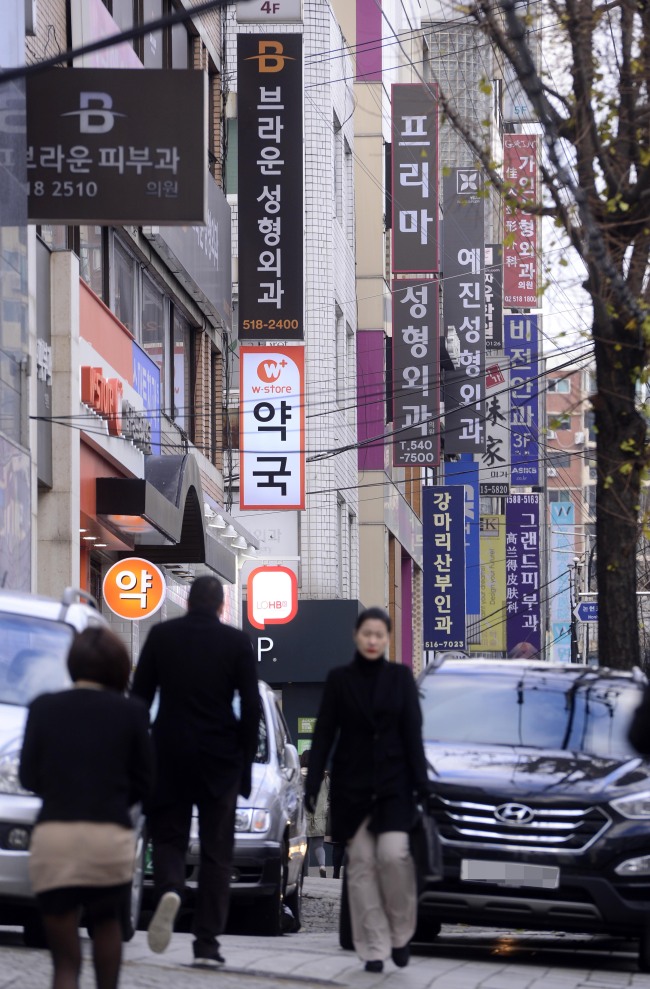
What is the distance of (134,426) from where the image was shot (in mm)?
24938

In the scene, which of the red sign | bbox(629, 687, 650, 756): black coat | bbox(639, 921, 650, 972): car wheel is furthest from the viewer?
the red sign

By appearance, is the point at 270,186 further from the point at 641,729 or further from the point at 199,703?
the point at 641,729

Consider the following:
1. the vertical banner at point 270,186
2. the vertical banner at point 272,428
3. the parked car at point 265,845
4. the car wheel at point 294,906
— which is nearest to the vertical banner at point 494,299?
the vertical banner at point 272,428

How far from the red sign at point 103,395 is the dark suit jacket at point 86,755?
15858 millimetres

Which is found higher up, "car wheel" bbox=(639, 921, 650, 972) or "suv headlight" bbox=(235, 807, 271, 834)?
"suv headlight" bbox=(235, 807, 271, 834)

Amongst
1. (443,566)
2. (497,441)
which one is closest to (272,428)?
(443,566)

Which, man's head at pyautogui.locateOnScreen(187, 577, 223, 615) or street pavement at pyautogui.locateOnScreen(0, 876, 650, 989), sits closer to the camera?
street pavement at pyautogui.locateOnScreen(0, 876, 650, 989)

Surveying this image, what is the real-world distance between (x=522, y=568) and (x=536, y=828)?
159 ft

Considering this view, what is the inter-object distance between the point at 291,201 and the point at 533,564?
3149 centimetres

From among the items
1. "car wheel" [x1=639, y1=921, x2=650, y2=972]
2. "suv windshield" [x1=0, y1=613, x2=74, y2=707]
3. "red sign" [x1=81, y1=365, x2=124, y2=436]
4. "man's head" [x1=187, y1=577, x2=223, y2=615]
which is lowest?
"car wheel" [x1=639, y1=921, x2=650, y2=972]

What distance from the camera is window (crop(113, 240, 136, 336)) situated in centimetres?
2542

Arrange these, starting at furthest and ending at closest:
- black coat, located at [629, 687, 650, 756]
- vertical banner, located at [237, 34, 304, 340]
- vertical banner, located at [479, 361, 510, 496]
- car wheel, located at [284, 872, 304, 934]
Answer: vertical banner, located at [479, 361, 510, 496]
vertical banner, located at [237, 34, 304, 340]
car wheel, located at [284, 872, 304, 934]
black coat, located at [629, 687, 650, 756]

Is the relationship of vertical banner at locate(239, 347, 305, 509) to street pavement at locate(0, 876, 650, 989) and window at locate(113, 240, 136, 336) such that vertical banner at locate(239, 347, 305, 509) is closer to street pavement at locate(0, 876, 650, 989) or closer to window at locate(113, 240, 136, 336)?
window at locate(113, 240, 136, 336)

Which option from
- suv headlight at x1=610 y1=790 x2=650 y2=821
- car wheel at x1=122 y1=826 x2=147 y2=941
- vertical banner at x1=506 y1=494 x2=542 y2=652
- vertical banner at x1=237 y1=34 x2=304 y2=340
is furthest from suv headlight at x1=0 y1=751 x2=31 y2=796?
vertical banner at x1=506 y1=494 x2=542 y2=652
